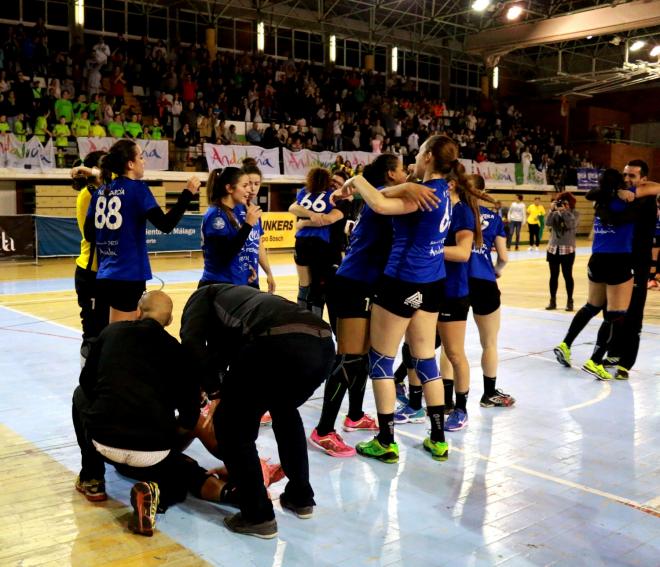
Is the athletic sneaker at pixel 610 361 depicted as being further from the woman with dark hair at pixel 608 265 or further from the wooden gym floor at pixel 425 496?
the wooden gym floor at pixel 425 496

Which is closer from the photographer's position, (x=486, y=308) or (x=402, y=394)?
(x=486, y=308)

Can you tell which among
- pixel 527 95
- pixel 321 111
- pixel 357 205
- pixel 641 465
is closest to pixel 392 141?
pixel 321 111

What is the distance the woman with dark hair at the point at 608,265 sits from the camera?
6824mm

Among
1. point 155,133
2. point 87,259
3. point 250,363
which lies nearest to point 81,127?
point 155,133

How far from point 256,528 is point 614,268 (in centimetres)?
474

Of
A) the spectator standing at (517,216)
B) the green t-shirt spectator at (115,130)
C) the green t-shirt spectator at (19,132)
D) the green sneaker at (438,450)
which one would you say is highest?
the green t-shirt spectator at (115,130)

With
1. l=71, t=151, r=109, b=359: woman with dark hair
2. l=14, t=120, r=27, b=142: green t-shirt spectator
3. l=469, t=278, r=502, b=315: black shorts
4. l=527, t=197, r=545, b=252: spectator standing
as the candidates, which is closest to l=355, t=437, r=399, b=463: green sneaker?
l=469, t=278, r=502, b=315: black shorts

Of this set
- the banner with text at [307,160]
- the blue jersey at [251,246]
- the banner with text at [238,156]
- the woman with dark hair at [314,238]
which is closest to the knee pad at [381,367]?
the blue jersey at [251,246]

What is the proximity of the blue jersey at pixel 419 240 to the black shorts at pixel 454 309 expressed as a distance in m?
0.83

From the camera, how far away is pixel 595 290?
7191 mm

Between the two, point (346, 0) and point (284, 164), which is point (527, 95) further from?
point (284, 164)

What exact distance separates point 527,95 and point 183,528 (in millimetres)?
41538

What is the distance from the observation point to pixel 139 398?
360cm

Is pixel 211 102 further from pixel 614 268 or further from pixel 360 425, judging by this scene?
pixel 360 425
